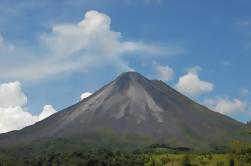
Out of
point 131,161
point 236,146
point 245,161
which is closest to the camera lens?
point 245,161

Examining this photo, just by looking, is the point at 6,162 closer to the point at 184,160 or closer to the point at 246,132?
the point at 184,160

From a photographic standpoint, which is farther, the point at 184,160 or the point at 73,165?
the point at 184,160

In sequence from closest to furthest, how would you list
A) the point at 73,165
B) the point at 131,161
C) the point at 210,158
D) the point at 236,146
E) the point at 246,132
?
1. the point at 246,132
2. the point at 236,146
3. the point at 73,165
4. the point at 131,161
5. the point at 210,158

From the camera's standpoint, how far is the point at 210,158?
182625mm

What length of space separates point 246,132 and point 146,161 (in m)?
132

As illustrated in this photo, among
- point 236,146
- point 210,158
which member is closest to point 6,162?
point 210,158

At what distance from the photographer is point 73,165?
159 meters

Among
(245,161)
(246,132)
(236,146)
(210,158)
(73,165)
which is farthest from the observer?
(210,158)

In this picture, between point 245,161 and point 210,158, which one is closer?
point 245,161

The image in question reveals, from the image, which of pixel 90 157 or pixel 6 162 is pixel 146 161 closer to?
pixel 90 157

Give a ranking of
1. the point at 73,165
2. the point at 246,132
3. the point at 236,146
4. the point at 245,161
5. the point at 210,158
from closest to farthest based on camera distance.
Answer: the point at 246,132
the point at 245,161
the point at 236,146
the point at 73,165
the point at 210,158

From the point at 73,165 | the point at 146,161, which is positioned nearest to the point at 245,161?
the point at 73,165

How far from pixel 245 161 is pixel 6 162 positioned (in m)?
135

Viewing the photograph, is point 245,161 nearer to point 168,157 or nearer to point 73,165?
point 73,165
